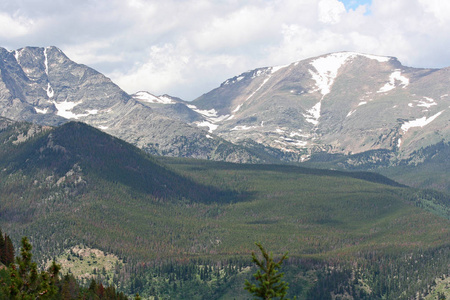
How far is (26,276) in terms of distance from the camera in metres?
63.0

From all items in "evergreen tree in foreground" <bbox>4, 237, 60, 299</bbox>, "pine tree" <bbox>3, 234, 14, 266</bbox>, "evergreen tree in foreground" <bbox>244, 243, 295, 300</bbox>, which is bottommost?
"pine tree" <bbox>3, 234, 14, 266</bbox>

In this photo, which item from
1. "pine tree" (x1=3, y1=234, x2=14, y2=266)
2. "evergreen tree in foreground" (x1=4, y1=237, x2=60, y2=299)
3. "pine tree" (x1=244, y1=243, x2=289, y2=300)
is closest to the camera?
"pine tree" (x1=244, y1=243, x2=289, y2=300)

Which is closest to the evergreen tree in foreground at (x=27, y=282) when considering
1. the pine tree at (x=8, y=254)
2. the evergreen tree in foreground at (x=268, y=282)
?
the evergreen tree in foreground at (x=268, y=282)

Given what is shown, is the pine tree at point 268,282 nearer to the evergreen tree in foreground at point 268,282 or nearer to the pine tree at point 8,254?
the evergreen tree in foreground at point 268,282

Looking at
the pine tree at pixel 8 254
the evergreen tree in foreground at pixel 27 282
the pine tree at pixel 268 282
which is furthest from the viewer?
the pine tree at pixel 8 254

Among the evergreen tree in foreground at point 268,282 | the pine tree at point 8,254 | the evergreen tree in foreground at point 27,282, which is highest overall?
the evergreen tree in foreground at point 268,282

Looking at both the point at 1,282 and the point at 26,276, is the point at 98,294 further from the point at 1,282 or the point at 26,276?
the point at 26,276

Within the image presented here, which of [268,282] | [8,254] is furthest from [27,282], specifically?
[8,254]

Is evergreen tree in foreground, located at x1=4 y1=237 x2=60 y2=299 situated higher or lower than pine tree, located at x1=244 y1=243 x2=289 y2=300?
lower

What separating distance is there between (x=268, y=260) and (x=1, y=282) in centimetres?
3225

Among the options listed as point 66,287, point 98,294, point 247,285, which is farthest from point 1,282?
point 98,294

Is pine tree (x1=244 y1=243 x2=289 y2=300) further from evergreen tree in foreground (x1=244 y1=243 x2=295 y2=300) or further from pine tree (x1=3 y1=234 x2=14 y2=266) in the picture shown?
pine tree (x1=3 y1=234 x2=14 y2=266)

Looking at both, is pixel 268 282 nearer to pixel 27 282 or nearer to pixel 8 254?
pixel 27 282

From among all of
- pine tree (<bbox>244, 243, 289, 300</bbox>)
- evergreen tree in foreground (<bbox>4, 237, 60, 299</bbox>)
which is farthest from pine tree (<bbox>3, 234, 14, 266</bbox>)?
pine tree (<bbox>244, 243, 289, 300</bbox>)
